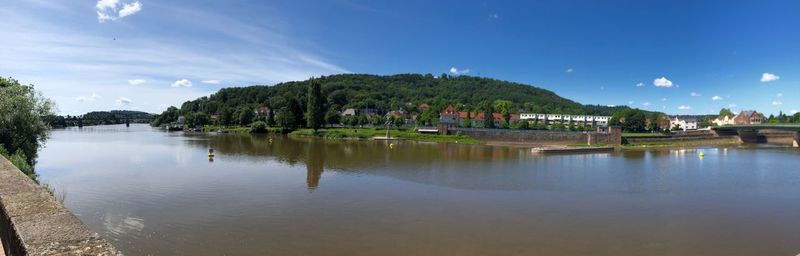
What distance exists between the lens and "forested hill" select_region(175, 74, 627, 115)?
458 feet

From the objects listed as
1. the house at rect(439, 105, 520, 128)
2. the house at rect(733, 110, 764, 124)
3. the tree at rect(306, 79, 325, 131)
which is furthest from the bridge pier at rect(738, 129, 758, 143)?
the tree at rect(306, 79, 325, 131)

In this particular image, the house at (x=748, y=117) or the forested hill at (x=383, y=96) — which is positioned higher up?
the forested hill at (x=383, y=96)

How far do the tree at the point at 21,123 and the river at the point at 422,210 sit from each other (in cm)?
233

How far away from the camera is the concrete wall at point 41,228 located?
15.0 feet

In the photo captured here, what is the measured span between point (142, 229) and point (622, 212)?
57.9 feet

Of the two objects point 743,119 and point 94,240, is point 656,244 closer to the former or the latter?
point 94,240

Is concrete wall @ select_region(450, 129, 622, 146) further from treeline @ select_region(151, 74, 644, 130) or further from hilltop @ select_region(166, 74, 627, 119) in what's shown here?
hilltop @ select_region(166, 74, 627, 119)

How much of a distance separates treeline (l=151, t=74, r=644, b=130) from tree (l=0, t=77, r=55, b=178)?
217 ft

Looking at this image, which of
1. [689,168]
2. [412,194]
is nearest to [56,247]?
[412,194]

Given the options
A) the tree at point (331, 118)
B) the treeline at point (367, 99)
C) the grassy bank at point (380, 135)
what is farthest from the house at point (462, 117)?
the grassy bank at point (380, 135)

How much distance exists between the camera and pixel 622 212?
17047 millimetres

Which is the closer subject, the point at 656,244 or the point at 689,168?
the point at 656,244

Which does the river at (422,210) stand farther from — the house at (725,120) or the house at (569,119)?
the house at (725,120)

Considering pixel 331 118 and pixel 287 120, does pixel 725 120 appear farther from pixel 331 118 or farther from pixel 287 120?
pixel 287 120
